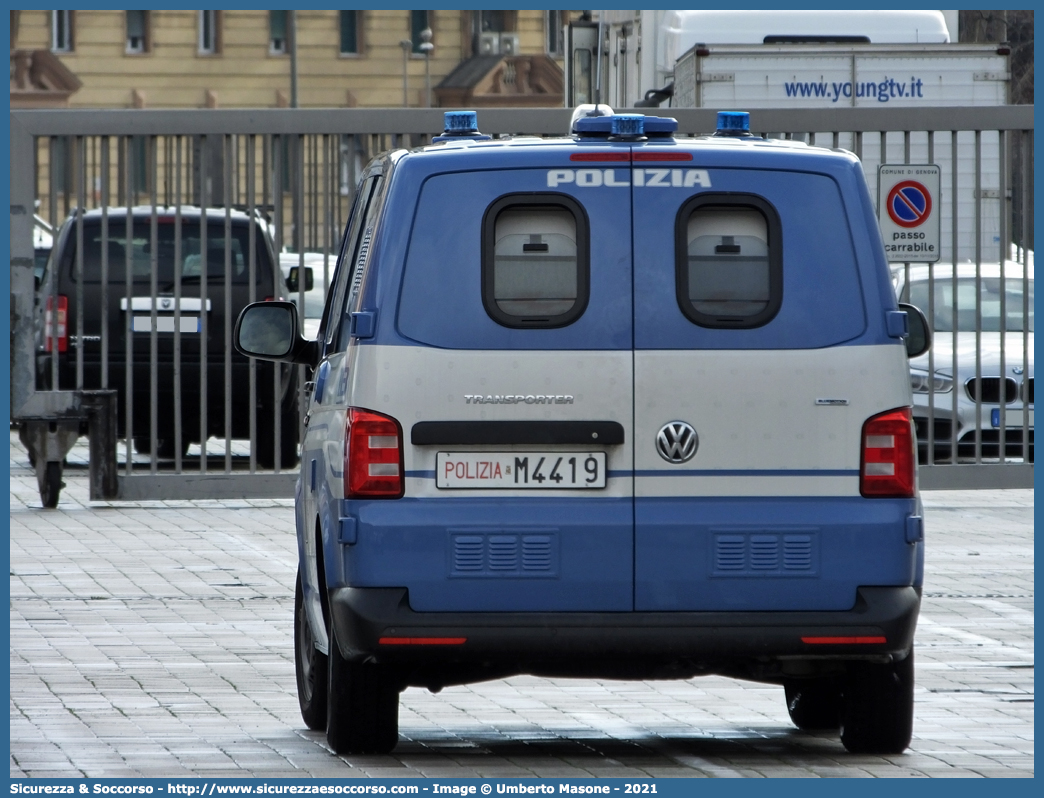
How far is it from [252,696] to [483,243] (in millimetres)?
2579

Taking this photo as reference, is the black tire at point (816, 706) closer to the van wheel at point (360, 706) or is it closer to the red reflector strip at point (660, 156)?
the van wheel at point (360, 706)

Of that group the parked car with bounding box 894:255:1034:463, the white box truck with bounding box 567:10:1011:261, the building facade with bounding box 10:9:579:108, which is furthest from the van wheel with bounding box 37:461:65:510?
the building facade with bounding box 10:9:579:108

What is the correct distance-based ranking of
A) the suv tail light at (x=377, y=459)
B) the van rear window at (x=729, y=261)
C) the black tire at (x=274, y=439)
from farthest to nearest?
the black tire at (x=274, y=439), the van rear window at (x=729, y=261), the suv tail light at (x=377, y=459)

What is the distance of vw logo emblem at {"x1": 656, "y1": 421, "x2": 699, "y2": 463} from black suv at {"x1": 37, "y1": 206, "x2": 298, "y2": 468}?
29.2 ft

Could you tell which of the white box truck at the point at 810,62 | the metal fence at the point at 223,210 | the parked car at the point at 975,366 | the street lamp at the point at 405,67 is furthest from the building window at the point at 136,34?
the parked car at the point at 975,366

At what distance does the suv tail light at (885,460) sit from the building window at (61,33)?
202ft

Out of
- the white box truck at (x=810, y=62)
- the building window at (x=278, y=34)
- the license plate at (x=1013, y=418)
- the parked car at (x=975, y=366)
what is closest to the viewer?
the parked car at (x=975, y=366)

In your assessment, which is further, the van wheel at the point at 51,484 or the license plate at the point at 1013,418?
the license plate at the point at 1013,418

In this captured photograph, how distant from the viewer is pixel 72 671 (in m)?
8.71

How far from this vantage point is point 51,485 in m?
15.2

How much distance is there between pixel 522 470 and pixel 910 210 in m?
9.29

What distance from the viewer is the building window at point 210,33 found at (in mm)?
66812

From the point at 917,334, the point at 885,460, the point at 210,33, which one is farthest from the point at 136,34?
the point at 885,460

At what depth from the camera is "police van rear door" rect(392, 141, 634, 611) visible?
6184 mm
